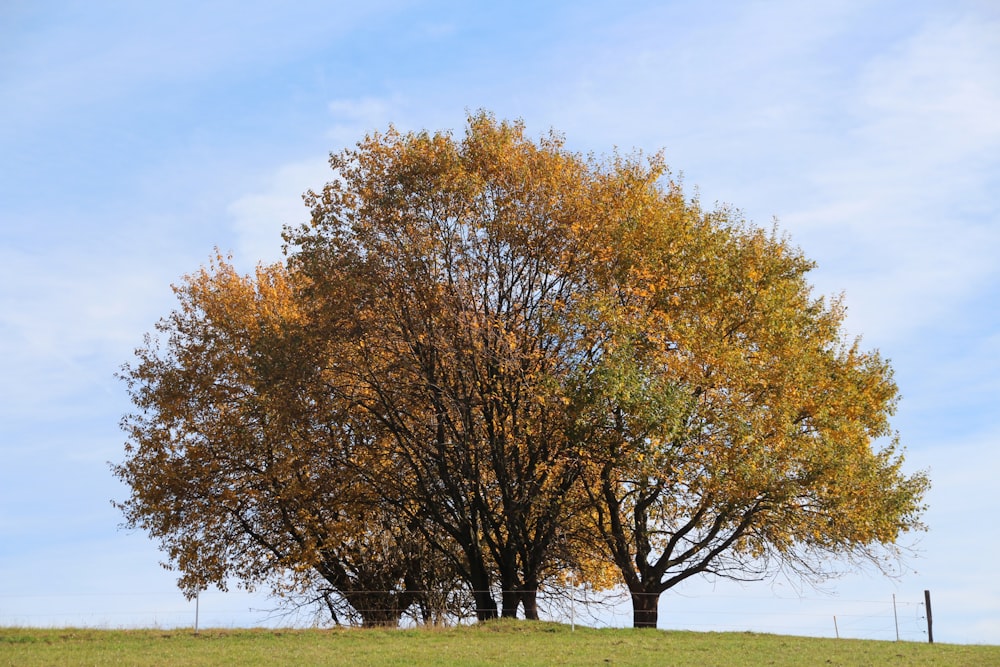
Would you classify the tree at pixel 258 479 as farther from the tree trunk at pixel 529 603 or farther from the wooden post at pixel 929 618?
the wooden post at pixel 929 618

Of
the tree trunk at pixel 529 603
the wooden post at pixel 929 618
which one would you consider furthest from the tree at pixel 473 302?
the wooden post at pixel 929 618

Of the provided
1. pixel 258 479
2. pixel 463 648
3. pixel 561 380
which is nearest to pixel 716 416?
pixel 561 380

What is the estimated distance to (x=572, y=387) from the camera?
2650 cm

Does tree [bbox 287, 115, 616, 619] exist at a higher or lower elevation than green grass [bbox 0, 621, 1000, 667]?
higher

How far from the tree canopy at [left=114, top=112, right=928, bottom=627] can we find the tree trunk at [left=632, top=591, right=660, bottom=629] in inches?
2.3

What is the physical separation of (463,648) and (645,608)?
323 inches

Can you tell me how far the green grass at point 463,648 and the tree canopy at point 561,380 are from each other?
319 cm

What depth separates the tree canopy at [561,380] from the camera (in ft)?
89.0

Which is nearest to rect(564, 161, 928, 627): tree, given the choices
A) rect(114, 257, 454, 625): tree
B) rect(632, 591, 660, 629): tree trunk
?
rect(632, 591, 660, 629): tree trunk

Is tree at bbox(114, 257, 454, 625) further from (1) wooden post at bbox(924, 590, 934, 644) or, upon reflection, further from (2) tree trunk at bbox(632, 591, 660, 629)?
(1) wooden post at bbox(924, 590, 934, 644)

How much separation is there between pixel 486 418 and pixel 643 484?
15.8ft

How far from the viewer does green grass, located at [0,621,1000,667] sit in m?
21.6

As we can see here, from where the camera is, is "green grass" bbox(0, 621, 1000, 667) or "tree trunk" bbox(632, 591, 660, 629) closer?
"green grass" bbox(0, 621, 1000, 667)

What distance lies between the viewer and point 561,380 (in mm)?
27344
